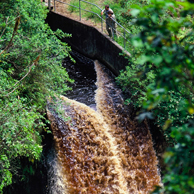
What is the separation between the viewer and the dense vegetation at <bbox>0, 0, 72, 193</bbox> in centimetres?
665

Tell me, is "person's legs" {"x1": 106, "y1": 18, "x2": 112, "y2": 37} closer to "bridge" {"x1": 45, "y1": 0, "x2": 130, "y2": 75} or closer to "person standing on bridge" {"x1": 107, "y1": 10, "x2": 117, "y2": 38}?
"person standing on bridge" {"x1": 107, "y1": 10, "x2": 117, "y2": 38}

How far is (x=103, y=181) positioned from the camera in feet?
30.3

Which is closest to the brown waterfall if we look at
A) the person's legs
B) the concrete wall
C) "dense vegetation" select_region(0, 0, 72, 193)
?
"dense vegetation" select_region(0, 0, 72, 193)

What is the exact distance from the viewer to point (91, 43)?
14117mm

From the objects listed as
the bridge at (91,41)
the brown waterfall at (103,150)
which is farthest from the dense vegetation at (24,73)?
the bridge at (91,41)

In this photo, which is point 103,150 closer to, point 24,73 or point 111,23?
point 24,73

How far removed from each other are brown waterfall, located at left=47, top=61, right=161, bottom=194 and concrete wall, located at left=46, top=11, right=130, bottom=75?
209 centimetres

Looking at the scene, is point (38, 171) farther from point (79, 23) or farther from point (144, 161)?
point (79, 23)

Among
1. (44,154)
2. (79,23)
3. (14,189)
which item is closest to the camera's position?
(14,189)

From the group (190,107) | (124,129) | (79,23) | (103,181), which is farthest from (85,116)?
(190,107)

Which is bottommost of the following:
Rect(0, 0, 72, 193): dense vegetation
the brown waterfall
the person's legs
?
the brown waterfall

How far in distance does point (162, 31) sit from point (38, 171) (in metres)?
6.77

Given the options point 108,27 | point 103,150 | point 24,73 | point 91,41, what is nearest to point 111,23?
point 108,27

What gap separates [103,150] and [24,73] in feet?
11.6
